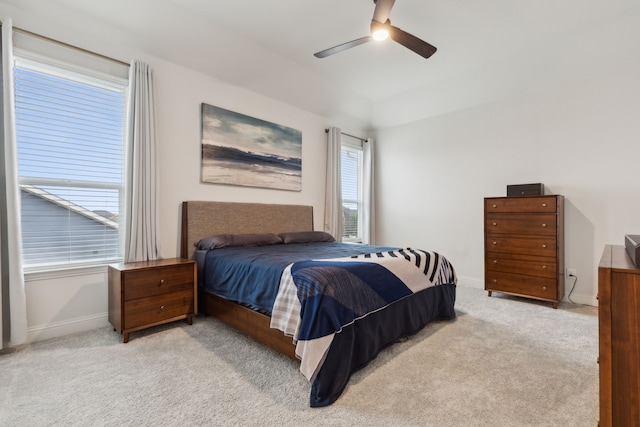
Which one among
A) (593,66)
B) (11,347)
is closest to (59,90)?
(11,347)

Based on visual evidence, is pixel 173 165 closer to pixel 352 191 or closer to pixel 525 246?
pixel 352 191

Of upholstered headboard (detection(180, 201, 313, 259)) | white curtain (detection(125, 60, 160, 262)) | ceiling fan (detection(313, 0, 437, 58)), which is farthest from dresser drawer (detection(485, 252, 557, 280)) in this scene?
white curtain (detection(125, 60, 160, 262))

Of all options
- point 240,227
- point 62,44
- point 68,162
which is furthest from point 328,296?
point 62,44

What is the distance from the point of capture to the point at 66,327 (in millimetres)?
2645

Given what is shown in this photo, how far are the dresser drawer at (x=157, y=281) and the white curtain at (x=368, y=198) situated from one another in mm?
3470

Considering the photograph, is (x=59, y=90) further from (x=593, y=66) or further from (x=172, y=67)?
(x=593, y=66)

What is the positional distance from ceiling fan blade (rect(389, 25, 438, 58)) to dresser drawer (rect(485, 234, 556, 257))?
2.45m

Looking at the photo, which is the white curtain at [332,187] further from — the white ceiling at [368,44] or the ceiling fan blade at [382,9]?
the ceiling fan blade at [382,9]

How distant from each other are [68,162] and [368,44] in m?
3.29

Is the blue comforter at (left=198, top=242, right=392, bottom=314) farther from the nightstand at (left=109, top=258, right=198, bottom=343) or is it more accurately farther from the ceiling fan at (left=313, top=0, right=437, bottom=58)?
the ceiling fan at (left=313, top=0, right=437, bottom=58)

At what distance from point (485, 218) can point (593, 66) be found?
2.08m

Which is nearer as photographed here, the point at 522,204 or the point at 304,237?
the point at 522,204

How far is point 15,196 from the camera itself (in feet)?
7.55

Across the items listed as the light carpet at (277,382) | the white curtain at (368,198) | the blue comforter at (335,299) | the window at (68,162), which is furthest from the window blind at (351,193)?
the window at (68,162)
